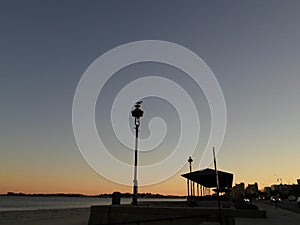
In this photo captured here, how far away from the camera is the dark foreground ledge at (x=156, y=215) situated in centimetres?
920

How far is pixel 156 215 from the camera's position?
398 inches

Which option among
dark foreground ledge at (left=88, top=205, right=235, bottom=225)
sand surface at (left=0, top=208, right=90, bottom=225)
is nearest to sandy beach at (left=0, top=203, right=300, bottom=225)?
sand surface at (left=0, top=208, right=90, bottom=225)

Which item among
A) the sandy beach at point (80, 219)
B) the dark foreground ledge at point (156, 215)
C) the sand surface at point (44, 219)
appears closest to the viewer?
the dark foreground ledge at point (156, 215)

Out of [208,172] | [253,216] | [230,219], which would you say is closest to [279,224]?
[253,216]

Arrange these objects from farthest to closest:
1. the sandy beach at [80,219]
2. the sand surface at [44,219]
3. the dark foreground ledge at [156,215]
→ the sand surface at [44,219]
the sandy beach at [80,219]
the dark foreground ledge at [156,215]

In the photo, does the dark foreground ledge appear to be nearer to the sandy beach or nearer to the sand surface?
the sandy beach

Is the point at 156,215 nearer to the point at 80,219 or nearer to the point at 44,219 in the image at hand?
the point at 80,219

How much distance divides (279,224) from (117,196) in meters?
8.08

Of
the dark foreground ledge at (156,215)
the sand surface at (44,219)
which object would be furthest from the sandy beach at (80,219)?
the dark foreground ledge at (156,215)

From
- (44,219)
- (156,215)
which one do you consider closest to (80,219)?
(44,219)

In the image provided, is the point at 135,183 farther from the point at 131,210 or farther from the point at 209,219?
the point at 209,219

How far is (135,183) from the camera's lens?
13758 mm

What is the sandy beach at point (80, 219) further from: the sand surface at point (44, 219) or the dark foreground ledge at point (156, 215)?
the dark foreground ledge at point (156, 215)

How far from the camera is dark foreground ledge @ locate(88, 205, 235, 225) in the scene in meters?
9.20
